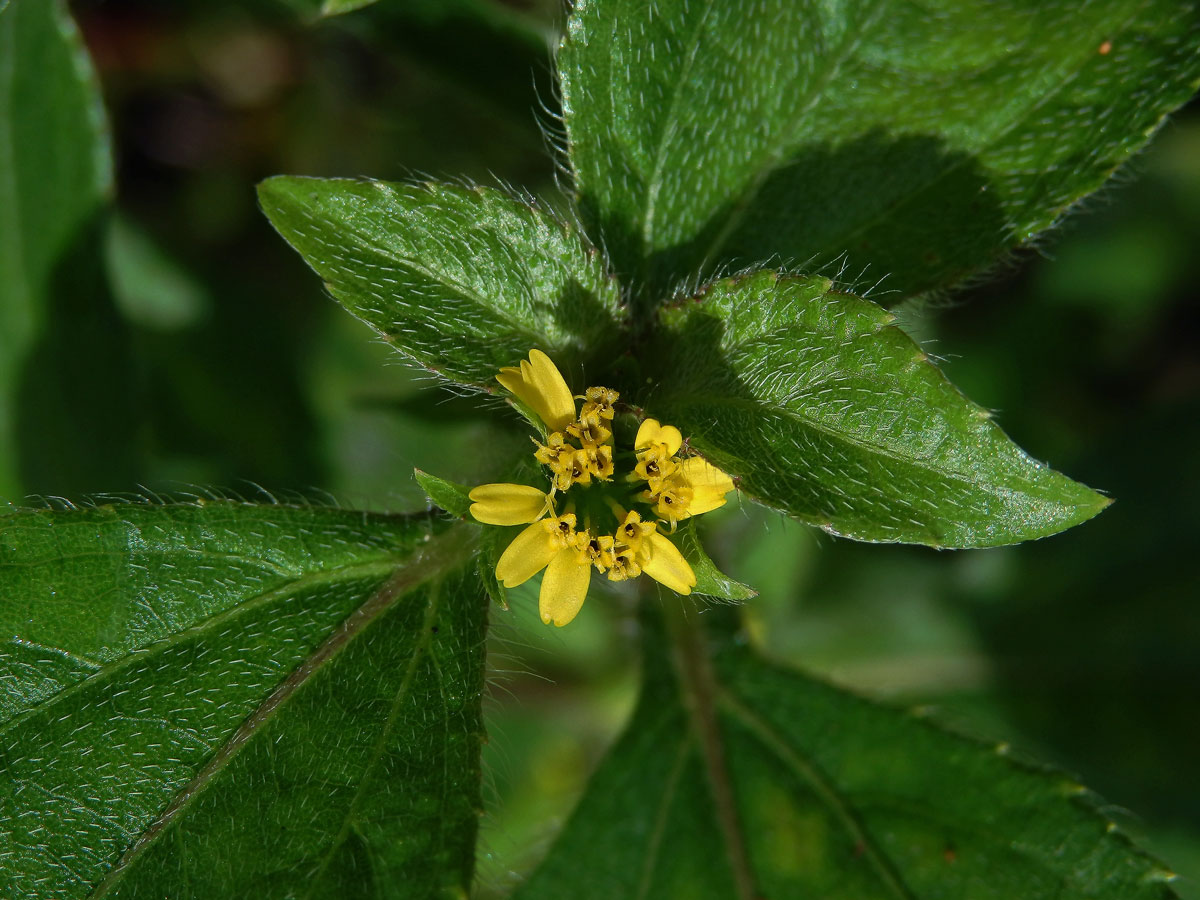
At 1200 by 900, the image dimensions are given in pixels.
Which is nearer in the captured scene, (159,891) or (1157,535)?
(159,891)

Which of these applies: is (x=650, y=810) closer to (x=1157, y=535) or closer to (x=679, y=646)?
(x=679, y=646)

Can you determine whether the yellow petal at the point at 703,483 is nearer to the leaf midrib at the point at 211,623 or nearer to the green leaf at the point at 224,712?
the green leaf at the point at 224,712

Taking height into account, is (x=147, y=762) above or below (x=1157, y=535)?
below

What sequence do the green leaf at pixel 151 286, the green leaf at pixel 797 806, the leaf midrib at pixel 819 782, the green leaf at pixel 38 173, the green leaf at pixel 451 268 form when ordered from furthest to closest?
the green leaf at pixel 151 286 < the green leaf at pixel 38 173 < the leaf midrib at pixel 819 782 < the green leaf at pixel 797 806 < the green leaf at pixel 451 268

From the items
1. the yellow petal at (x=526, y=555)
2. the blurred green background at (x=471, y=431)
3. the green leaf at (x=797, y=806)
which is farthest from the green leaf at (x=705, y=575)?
the blurred green background at (x=471, y=431)

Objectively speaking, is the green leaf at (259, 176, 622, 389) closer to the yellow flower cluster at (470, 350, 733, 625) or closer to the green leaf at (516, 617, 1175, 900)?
the yellow flower cluster at (470, 350, 733, 625)

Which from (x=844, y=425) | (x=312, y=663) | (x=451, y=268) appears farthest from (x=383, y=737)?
(x=844, y=425)

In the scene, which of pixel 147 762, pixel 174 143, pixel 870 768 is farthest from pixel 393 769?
pixel 174 143
